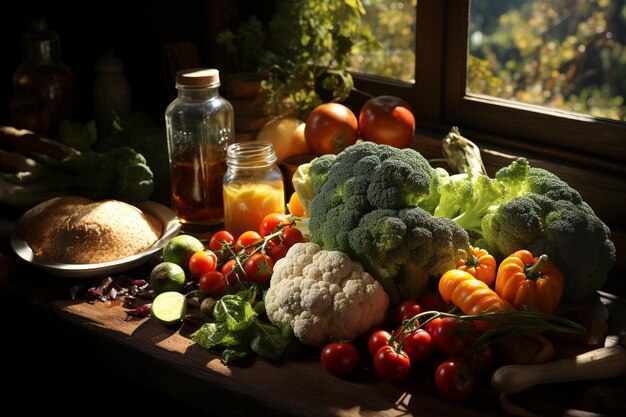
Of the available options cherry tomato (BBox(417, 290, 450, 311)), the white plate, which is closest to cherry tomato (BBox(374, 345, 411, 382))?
cherry tomato (BBox(417, 290, 450, 311))

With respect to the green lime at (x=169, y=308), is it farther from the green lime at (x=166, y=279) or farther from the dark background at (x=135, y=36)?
the dark background at (x=135, y=36)

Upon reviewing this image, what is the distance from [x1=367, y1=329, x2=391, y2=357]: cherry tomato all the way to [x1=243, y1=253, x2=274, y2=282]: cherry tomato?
0.32 metres

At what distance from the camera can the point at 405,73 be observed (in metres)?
2.21

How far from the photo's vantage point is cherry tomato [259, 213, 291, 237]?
1747 millimetres

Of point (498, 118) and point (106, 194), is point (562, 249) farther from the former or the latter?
point (106, 194)

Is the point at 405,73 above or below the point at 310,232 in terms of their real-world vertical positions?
above

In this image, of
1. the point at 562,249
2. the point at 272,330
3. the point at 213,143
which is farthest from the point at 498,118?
the point at 272,330

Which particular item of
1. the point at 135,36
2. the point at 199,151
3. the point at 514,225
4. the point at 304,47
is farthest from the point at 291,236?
the point at 135,36

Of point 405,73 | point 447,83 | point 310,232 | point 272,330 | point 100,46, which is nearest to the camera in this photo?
point 272,330

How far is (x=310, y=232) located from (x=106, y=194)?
2.08 ft

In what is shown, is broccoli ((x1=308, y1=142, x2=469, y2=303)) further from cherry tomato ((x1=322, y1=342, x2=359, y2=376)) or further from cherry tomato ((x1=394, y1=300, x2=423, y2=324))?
cherry tomato ((x1=322, y1=342, x2=359, y2=376))

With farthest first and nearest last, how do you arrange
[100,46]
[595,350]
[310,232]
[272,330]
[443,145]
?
[100,46]
[443,145]
[310,232]
[272,330]
[595,350]

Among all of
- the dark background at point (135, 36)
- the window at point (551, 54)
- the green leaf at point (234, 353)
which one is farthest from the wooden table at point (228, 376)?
the dark background at point (135, 36)

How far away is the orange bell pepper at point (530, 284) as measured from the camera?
1.41 meters
